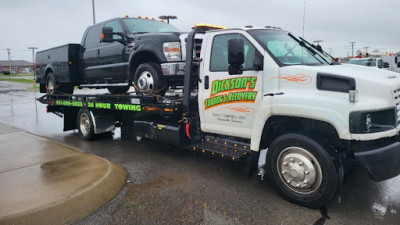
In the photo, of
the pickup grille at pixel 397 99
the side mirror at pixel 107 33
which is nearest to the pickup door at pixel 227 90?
the pickup grille at pixel 397 99

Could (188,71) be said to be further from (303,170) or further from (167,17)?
(167,17)

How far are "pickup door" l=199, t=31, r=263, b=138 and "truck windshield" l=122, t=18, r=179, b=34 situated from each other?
2663 millimetres

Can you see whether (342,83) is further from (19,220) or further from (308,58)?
(19,220)

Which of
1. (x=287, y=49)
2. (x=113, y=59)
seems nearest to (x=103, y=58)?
(x=113, y=59)

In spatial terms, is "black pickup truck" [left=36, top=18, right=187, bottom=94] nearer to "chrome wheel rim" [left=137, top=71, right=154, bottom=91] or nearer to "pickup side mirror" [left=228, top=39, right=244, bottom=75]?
"chrome wheel rim" [left=137, top=71, right=154, bottom=91]

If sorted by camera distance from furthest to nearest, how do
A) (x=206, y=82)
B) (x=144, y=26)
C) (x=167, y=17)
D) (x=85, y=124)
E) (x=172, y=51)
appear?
(x=167, y=17) < (x=85, y=124) < (x=144, y=26) < (x=172, y=51) < (x=206, y=82)

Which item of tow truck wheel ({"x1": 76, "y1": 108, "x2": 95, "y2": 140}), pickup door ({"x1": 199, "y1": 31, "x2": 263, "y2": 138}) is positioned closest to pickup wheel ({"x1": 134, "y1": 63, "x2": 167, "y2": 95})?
pickup door ({"x1": 199, "y1": 31, "x2": 263, "y2": 138})

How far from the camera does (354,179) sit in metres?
4.93

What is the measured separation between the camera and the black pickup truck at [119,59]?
605cm

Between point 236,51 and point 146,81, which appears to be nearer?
point 236,51

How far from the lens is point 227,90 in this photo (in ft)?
15.9

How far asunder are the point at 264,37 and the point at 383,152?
2163 millimetres

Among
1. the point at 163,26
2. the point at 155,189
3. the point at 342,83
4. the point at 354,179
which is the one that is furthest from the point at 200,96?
the point at 163,26

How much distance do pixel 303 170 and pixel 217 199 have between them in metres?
1.17
